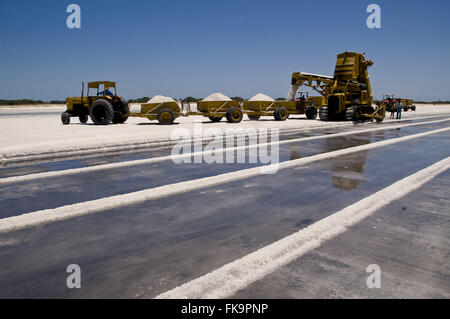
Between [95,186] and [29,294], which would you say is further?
[95,186]

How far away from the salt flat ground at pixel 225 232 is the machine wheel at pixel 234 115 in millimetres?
13184

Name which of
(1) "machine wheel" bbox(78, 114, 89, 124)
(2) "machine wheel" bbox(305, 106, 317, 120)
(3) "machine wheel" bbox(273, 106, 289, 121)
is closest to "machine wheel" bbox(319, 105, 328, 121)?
(2) "machine wheel" bbox(305, 106, 317, 120)

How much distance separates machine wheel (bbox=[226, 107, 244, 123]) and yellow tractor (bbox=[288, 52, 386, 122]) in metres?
4.43

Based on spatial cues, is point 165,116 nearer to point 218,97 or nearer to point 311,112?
point 218,97

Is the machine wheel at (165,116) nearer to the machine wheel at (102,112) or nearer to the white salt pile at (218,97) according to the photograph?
the machine wheel at (102,112)

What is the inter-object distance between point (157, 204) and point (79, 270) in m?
1.88

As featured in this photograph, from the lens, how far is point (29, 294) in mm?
2492

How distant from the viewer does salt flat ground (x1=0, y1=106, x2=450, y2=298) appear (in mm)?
2625

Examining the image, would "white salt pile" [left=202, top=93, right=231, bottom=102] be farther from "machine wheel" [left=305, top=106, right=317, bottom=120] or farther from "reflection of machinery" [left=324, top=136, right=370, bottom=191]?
"reflection of machinery" [left=324, top=136, right=370, bottom=191]

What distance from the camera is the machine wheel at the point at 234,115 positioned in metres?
20.0

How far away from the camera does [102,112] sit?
17625 millimetres

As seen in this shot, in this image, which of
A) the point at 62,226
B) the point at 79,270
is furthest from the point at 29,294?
the point at 62,226

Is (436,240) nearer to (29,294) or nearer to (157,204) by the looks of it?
(157,204)
